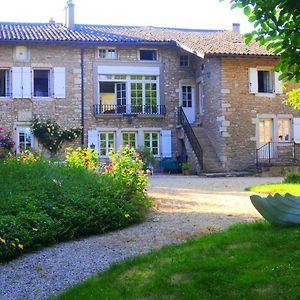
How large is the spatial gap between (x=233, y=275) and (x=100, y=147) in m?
20.1

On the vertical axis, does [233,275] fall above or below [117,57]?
below

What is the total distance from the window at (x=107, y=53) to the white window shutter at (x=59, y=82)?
85.7 inches

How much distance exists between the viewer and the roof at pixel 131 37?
2284 centimetres

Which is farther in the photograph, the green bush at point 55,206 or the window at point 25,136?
the window at point 25,136

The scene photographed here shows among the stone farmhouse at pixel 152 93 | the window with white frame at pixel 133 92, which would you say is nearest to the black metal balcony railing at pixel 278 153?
the stone farmhouse at pixel 152 93

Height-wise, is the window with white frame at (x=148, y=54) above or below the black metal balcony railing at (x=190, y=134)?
above

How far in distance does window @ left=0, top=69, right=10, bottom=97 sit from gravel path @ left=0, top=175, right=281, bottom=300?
52.0ft

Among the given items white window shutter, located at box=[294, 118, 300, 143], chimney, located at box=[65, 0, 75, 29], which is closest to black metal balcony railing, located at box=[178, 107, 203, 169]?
white window shutter, located at box=[294, 118, 300, 143]

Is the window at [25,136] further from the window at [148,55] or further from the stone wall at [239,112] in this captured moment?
the stone wall at [239,112]

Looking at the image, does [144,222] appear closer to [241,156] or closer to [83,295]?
[83,295]

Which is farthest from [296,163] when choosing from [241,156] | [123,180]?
[123,180]

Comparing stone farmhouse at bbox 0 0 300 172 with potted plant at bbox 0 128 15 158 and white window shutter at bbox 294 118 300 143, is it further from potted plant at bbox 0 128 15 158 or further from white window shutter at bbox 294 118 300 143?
potted plant at bbox 0 128 15 158

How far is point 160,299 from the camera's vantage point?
414cm

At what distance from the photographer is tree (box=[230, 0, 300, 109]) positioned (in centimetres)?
407
